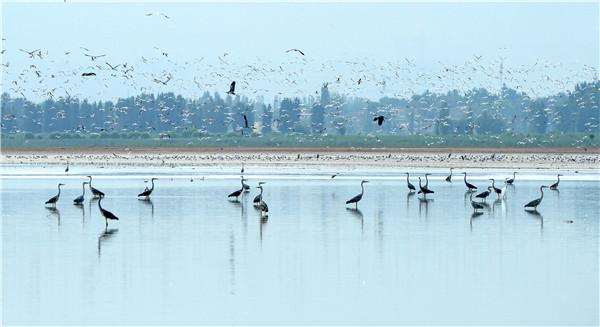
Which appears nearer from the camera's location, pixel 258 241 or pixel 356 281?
pixel 356 281

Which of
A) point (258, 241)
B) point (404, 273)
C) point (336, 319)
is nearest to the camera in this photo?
point (336, 319)

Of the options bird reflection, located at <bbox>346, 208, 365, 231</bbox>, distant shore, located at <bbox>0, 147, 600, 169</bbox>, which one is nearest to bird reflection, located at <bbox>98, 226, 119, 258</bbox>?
bird reflection, located at <bbox>346, 208, 365, 231</bbox>

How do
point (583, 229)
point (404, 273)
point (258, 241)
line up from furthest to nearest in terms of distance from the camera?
point (583, 229) < point (258, 241) < point (404, 273)

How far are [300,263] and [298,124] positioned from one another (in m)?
116

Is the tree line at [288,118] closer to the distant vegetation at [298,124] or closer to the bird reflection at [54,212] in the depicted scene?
the distant vegetation at [298,124]

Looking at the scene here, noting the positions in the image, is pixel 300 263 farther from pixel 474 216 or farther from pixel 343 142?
pixel 343 142

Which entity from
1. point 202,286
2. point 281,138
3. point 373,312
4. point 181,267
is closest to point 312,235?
point 181,267

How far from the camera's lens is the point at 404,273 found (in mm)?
15633

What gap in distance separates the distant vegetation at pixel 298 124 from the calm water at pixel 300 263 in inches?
1195

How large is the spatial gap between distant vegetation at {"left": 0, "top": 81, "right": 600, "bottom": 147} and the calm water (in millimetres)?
30345

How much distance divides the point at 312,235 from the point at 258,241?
1264 millimetres

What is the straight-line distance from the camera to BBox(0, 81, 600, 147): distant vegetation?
282 ft

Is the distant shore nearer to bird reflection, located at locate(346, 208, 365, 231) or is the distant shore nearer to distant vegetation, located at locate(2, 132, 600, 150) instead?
distant vegetation, located at locate(2, 132, 600, 150)

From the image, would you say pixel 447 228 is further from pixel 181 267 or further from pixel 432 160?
pixel 432 160
